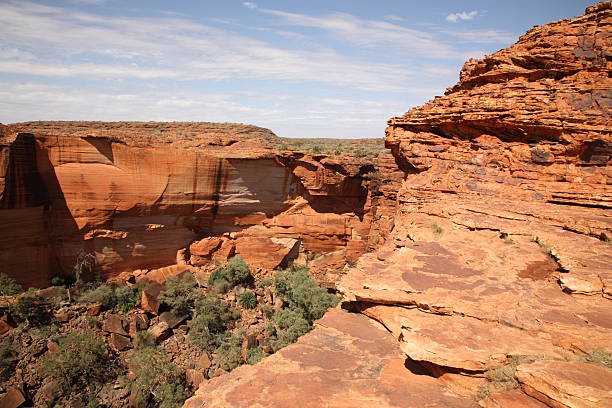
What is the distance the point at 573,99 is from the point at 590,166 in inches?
61.2

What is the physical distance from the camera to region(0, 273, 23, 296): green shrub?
515 inches

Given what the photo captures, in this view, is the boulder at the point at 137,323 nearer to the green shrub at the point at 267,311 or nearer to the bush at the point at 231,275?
the bush at the point at 231,275

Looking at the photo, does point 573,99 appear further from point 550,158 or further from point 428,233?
point 428,233

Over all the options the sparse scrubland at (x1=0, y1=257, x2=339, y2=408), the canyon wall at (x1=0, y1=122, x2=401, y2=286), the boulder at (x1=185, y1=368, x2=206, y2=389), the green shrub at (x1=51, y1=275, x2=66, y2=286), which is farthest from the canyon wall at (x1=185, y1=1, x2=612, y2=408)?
the green shrub at (x1=51, y1=275, x2=66, y2=286)

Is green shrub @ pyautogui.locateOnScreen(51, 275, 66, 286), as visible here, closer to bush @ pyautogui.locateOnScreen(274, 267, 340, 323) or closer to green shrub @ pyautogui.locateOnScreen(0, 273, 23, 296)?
green shrub @ pyautogui.locateOnScreen(0, 273, 23, 296)

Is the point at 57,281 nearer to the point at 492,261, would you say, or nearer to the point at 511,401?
the point at 492,261

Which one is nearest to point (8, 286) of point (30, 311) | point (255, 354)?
point (30, 311)

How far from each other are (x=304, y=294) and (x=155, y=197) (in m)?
7.87

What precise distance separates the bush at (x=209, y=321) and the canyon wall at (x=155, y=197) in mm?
3599

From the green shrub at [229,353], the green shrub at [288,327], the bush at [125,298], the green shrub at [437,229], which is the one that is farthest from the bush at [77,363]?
the green shrub at [437,229]

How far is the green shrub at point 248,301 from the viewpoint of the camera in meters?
16.4

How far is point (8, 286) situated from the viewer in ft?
43.2

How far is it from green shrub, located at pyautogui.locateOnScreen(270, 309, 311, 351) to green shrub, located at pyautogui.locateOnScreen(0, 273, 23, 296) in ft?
31.3

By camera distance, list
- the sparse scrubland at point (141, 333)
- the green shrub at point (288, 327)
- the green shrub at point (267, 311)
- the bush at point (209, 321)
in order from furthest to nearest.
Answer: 1. the green shrub at point (267, 311)
2. the green shrub at point (288, 327)
3. the bush at point (209, 321)
4. the sparse scrubland at point (141, 333)
